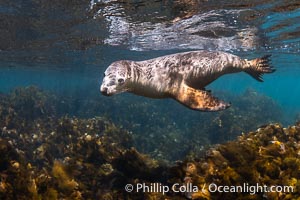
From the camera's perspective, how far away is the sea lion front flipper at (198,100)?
5543 mm

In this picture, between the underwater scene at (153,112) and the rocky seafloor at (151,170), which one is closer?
the rocky seafloor at (151,170)

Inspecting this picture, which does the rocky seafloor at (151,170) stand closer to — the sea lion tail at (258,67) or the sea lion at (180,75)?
the sea lion at (180,75)

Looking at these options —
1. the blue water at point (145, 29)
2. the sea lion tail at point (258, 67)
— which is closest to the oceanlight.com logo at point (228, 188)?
the sea lion tail at point (258, 67)

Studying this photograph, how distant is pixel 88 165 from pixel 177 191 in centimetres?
276

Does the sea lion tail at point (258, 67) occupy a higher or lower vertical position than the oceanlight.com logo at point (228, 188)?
higher

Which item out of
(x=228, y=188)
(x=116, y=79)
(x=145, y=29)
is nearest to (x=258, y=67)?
(x=116, y=79)

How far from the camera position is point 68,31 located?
1666 centimetres

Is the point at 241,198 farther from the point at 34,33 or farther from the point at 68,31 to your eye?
the point at 34,33

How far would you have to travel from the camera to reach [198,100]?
580 centimetres

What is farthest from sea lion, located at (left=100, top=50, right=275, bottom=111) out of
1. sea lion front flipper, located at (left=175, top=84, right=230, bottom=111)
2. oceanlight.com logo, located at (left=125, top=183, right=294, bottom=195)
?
oceanlight.com logo, located at (left=125, top=183, right=294, bottom=195)

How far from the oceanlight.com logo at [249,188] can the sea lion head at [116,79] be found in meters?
2.32

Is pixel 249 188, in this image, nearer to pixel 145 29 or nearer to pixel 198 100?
pixel 198 100

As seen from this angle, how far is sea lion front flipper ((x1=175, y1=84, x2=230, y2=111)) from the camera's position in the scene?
554cm

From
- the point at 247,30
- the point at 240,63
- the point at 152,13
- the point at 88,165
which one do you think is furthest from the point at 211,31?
the point at 88,165
